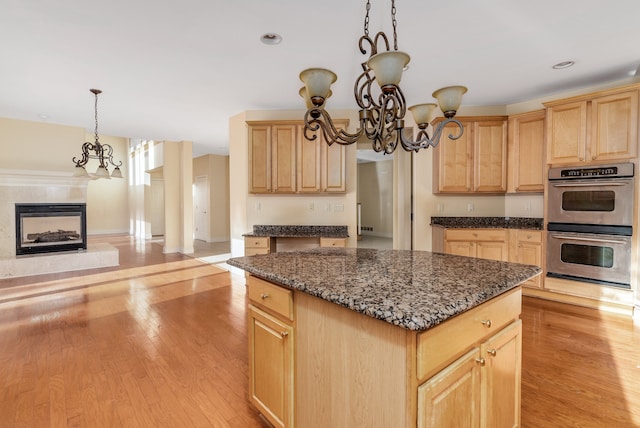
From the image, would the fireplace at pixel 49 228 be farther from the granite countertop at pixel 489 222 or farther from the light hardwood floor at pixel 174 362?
the granite countertop at pixel 489 222

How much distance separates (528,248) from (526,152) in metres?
1.22

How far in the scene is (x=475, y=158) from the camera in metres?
4.27

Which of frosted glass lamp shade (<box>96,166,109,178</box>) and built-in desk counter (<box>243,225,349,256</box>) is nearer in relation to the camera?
built-in desk counter (<box>243,225,349,256</box>)

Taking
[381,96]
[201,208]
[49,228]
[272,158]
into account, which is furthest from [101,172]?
[201,208]

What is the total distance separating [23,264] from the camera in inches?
200

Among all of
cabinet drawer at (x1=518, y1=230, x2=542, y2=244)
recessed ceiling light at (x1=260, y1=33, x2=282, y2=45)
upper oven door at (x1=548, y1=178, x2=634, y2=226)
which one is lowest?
cabinet drawer at (x1=518, y1=230, x2=542, y2=244)

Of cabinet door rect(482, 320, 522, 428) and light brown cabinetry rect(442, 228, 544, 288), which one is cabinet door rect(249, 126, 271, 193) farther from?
cabinet door rect(482, 320, 522, 428)

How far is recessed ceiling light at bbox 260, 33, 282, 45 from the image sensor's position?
2.69 metres

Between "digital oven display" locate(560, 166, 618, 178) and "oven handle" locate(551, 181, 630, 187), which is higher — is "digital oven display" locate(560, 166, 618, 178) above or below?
above

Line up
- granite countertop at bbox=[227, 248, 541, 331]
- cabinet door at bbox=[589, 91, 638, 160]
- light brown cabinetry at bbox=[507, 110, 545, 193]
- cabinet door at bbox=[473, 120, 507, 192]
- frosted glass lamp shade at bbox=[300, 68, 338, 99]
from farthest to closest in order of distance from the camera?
cabinet door at bbox=[473, 120, 507, 192], light brown cabinetry at bbox=[507, 110, 545, 193], cabinet door at bbox=[589, 91, 638, 160], frosted glass lamp shade at bbox=[300, 68, 338, 99], granite countertop at bbox=[227, 248, 541, 331]

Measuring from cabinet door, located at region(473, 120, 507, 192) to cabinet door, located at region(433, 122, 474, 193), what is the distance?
3.4 inches

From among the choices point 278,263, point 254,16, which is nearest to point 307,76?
point 278,263

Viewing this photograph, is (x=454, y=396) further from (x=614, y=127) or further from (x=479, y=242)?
(x=614, y=127)

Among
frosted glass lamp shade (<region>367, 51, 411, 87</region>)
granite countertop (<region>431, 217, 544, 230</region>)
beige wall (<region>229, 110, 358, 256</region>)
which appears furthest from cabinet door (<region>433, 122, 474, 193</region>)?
frosted glass lamp shade (<region>367, 51, 411, 87</region>)
